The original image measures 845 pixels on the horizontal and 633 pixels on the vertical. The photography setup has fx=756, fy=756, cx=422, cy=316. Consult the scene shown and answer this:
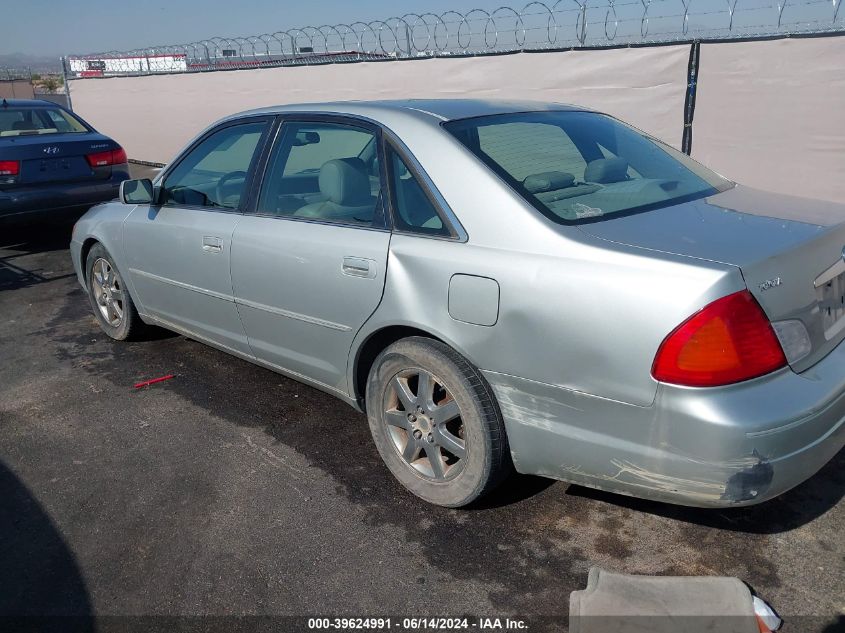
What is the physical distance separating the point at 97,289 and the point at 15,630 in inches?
124

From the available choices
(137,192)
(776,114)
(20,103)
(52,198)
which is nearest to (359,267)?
(137,192)

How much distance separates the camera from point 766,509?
3.03m

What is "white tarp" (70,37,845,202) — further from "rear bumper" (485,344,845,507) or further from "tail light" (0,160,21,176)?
"rear bumper" (485,344,845,507)

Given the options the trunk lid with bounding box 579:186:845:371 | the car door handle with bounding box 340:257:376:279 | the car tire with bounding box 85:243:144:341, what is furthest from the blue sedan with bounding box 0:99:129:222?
the trunk lid with bounding box 579:186:845:371

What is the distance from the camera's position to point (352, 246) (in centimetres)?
319

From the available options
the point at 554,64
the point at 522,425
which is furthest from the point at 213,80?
the point at 522,425

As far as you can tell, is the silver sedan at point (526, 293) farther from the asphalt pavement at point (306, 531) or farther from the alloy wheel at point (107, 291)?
the alloy wheel at point (107, 291)

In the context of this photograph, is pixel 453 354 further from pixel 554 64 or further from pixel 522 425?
pixel 554 64

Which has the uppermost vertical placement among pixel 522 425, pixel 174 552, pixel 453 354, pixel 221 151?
pixel 221 151

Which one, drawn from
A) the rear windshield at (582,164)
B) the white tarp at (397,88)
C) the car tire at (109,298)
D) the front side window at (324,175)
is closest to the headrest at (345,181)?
the front side window at (324,175)

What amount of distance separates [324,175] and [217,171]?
1.00m

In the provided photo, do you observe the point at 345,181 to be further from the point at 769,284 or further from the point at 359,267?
the point at 769,284

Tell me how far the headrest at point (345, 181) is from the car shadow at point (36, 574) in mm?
1829

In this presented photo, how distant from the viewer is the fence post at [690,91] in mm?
7270
